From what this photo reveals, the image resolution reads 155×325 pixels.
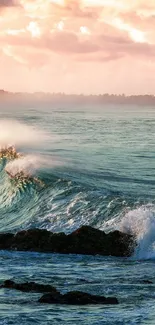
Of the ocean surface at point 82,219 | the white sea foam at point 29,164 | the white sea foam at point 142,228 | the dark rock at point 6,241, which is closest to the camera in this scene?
the ocean surface at point 82,219

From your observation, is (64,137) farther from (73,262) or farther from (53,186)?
(73,262)

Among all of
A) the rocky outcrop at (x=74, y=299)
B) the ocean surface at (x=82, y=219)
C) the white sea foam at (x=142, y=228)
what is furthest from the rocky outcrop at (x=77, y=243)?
the rocky outcrop at (x=74, y=299)

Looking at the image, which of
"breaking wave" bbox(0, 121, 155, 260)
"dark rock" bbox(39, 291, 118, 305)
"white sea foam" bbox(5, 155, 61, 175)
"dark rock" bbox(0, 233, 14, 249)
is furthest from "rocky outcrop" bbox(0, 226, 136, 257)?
"white sea foam" bbox(5, 155, 61, 175)

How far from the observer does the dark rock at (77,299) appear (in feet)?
47.7

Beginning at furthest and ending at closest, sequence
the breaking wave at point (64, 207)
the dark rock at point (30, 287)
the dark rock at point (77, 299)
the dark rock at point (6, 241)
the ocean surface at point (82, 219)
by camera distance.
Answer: the breaking wave at point (64, 207)
the dark rock at point (6, 241)
the dark rock at point (30, 287)
the dark rock at point (77, 299)
the ocean surface at point (82, 219)

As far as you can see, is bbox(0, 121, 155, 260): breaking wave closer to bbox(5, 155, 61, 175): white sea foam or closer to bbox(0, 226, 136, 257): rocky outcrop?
bbox(5, 155, 61, 175): white sea foam

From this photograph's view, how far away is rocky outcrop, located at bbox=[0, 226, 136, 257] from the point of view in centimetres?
2077

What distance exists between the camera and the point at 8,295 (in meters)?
15.3

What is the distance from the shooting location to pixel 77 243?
20.9m

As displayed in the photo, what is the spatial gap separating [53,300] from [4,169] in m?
30.1

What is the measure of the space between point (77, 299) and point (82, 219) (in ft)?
37.3

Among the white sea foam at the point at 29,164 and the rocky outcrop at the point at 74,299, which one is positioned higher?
the white sea foam at the point at 29,164

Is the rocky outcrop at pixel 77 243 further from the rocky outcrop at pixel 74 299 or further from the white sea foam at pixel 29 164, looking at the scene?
the white sea foam at pixel 29 164

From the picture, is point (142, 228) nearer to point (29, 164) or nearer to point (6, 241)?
point (6, 241)
